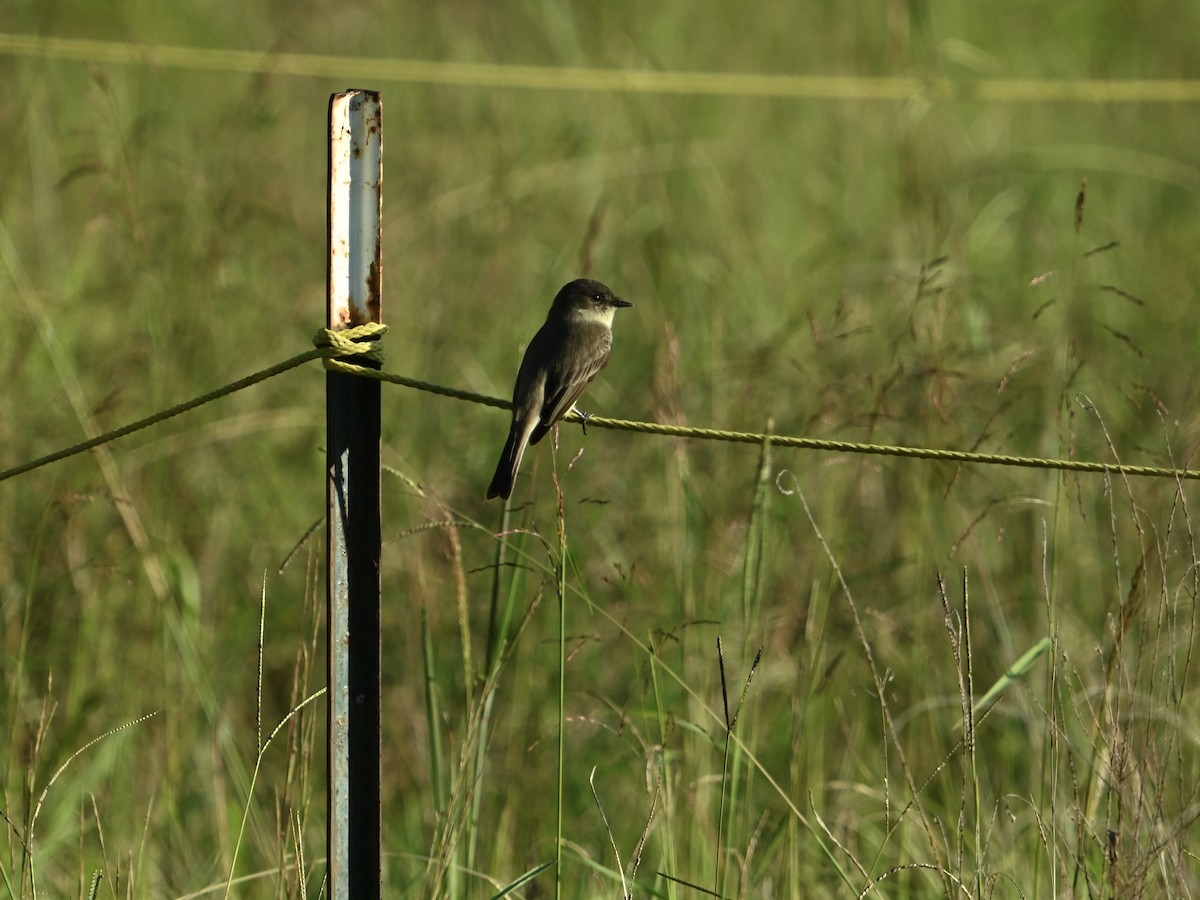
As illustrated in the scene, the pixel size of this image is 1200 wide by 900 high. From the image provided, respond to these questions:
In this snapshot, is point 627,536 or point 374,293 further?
point 627,536

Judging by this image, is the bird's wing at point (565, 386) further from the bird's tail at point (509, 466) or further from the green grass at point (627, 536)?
the green grass at point (627, 536)

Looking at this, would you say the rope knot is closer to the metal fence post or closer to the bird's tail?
the metal fence post

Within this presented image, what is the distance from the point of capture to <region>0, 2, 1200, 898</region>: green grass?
2.85 metres

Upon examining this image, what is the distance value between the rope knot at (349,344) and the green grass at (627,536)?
1.05 feet

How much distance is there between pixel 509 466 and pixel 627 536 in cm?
103

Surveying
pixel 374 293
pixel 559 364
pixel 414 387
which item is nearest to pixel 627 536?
pixel 559 364

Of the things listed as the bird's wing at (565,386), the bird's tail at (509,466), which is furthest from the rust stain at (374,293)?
the bird's wing at (565,386)

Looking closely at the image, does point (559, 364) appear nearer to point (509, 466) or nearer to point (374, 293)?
point (509, 466)

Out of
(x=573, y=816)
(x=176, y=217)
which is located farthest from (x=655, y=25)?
(x=573, y=816)

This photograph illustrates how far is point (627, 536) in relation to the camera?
4.43 meters

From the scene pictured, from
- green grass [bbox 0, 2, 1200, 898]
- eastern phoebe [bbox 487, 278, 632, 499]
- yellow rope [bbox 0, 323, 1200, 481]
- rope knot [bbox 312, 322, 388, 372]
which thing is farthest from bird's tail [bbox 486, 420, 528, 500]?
rope knot [bbox 312, 322, 388, 372]

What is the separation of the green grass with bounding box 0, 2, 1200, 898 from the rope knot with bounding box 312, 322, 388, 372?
0.32 m

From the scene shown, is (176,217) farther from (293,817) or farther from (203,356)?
(293,817)

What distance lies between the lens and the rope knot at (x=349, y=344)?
224 centimetres
